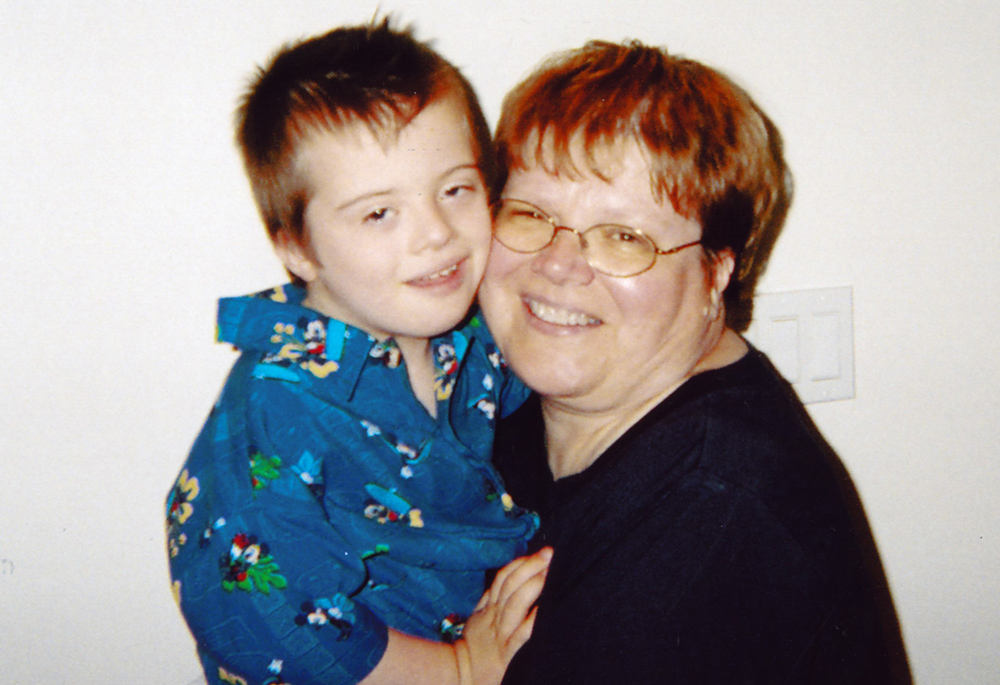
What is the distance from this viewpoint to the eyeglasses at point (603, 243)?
0.87m

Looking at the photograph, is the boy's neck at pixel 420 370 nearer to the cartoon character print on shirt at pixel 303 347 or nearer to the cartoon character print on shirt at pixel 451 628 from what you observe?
the cartoon character print on shirt at pixel 303 347

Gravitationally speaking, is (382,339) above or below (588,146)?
below

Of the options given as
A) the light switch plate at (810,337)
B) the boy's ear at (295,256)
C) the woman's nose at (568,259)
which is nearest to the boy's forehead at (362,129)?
the boy's ear at (295,256)

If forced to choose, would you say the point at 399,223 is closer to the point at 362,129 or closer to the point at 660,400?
the point at 362,129

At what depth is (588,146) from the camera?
2.74ft

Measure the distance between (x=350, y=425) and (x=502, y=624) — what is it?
0.31 metres

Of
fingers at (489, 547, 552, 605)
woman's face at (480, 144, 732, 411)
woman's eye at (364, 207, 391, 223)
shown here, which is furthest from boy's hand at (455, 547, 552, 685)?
woman's eye at (364, 207, 391, 223)

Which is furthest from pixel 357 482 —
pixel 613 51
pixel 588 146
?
pixel 613 51

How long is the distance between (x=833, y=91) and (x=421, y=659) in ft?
3.71

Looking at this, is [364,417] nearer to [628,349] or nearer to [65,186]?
[628,349]

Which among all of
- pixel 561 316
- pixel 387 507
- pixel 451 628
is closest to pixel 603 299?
pixel 561 316


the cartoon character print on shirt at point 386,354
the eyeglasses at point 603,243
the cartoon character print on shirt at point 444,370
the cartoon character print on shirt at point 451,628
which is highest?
the eyeglasses at point 603,243

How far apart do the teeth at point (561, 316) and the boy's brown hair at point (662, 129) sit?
179 millimetres

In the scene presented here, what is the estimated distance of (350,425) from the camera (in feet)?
2.77
